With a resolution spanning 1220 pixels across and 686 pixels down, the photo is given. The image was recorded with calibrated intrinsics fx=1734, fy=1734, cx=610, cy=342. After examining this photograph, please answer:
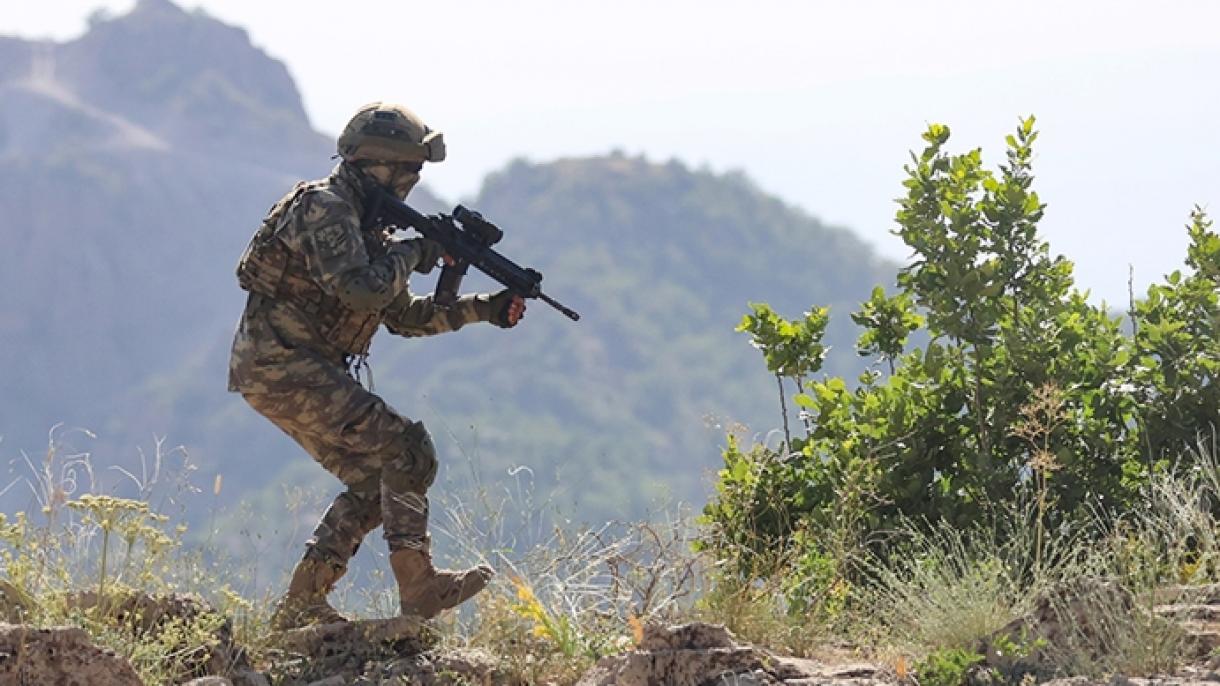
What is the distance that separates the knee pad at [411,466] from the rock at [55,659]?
1.44 m

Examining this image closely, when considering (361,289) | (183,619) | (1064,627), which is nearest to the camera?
(1064,627)

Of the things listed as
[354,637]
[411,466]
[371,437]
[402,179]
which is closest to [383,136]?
[402,179]

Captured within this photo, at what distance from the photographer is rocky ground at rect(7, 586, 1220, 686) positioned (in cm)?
538

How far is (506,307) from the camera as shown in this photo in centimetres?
697

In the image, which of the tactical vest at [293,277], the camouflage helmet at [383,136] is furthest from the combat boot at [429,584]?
the camouflage helmet at [383,136]

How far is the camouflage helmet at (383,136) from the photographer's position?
6.70 metres

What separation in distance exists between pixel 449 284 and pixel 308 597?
135cm

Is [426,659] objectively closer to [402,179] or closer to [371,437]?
[371,437]

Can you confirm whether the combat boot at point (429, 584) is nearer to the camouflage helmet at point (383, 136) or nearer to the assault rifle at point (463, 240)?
the assault rifle at point (463, 240)

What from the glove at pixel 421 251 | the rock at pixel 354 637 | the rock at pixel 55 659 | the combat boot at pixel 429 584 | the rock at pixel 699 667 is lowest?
the rock at pixel 699 667

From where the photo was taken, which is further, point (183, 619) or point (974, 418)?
point (974, 418)

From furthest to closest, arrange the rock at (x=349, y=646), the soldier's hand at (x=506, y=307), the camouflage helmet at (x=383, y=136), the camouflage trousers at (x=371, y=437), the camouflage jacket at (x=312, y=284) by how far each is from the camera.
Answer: the soldier's hand at (x=506, y=307) < the camouflage helmet at (x=383, y=136) < the camouflage trousers at (x=371, y=437) < the camouflage jacket at (x=312, y=284) < the rock at (x=349, y=646)

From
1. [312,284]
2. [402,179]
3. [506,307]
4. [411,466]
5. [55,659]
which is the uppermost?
[402,179]

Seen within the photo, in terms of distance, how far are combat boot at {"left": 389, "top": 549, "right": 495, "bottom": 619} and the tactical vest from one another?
2.97 ft
